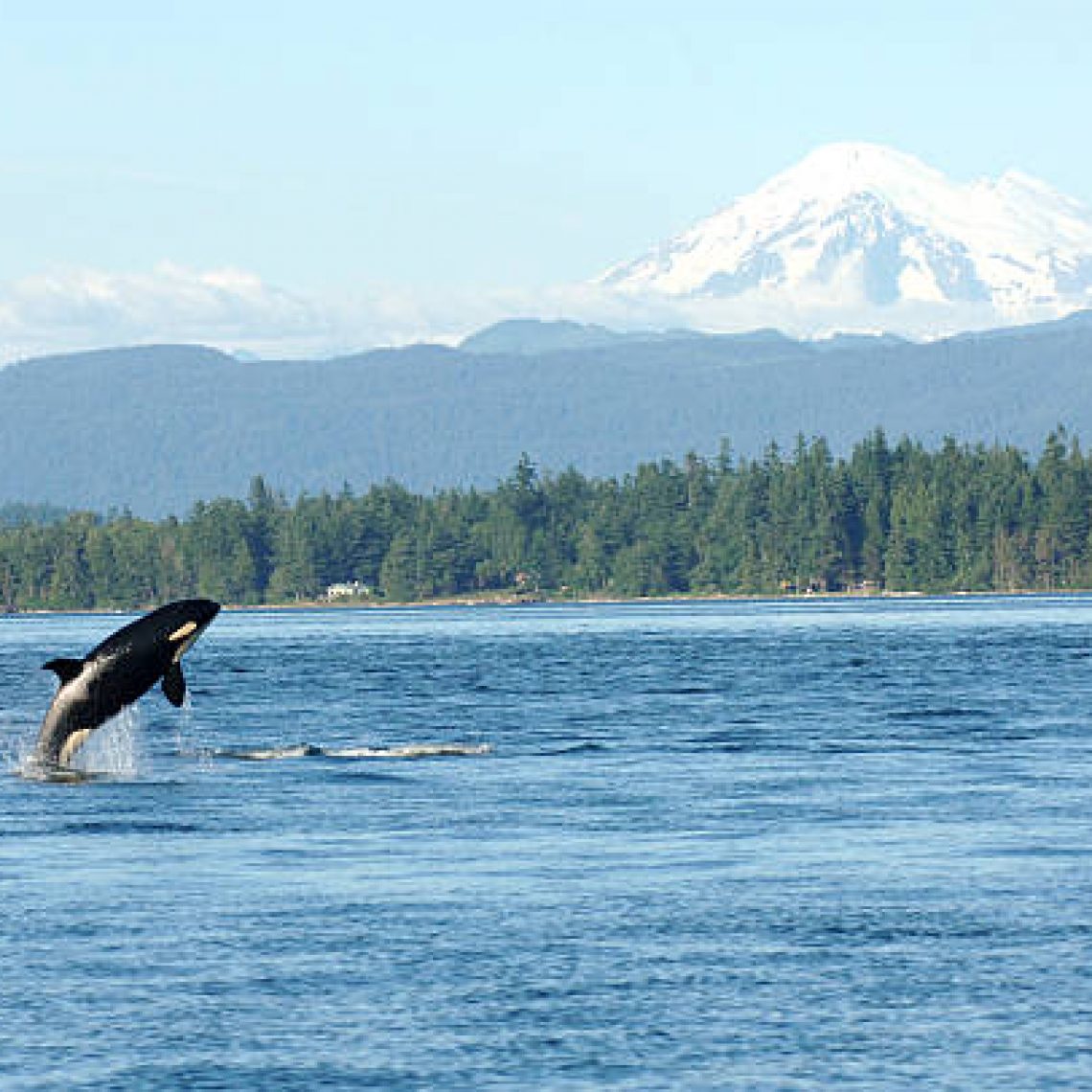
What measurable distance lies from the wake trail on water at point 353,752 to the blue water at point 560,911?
1.60 feet

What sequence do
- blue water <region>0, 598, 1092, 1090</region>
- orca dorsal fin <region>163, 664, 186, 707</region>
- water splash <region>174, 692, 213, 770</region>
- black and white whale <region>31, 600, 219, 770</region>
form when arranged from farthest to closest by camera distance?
water splash <region>174, 692, 213, 770</region> < black and white whale <region>31, 600, 219, 770</region> < orca dorsal fin <region>163, 664, 186, 707</region> < blue water <region>0, 598, 1092, 1090</region>

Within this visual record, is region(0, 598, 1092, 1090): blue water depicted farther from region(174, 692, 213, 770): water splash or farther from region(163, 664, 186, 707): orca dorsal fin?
region(163, 664, 186, 707): orca dorsal fin

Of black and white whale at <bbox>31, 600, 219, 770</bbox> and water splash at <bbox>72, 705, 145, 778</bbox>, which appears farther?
water splash at <bbox>72, 705, 145, 778</bbox>

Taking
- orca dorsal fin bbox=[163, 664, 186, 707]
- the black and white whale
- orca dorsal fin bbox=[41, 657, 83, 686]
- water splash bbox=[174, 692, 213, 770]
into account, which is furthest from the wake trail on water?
orca dorsal fin bbox=[163, 664, 186, 707]

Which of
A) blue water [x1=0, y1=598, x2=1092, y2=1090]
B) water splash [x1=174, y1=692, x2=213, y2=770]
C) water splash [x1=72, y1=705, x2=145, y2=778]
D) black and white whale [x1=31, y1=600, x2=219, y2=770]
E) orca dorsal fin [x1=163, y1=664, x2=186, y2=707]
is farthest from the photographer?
water splash [x1=174, y1=692, x2=213, y2=770]

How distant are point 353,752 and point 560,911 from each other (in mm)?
26079

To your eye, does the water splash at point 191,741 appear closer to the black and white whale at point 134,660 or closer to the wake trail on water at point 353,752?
the wake trail on water at point 353,752

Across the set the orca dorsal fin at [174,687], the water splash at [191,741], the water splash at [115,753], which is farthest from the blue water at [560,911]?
the orca dorsal fin at [174,687]

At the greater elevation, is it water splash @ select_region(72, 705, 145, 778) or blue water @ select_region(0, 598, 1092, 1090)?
water splash @ select_region(72, 705, 145, 778)

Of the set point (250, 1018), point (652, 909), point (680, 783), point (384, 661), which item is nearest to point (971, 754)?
point (680, 783)

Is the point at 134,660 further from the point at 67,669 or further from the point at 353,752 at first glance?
the point at 353,752

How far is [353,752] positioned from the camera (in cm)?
5903

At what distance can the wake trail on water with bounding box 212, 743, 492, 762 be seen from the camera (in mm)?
57666

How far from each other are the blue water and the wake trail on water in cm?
49
